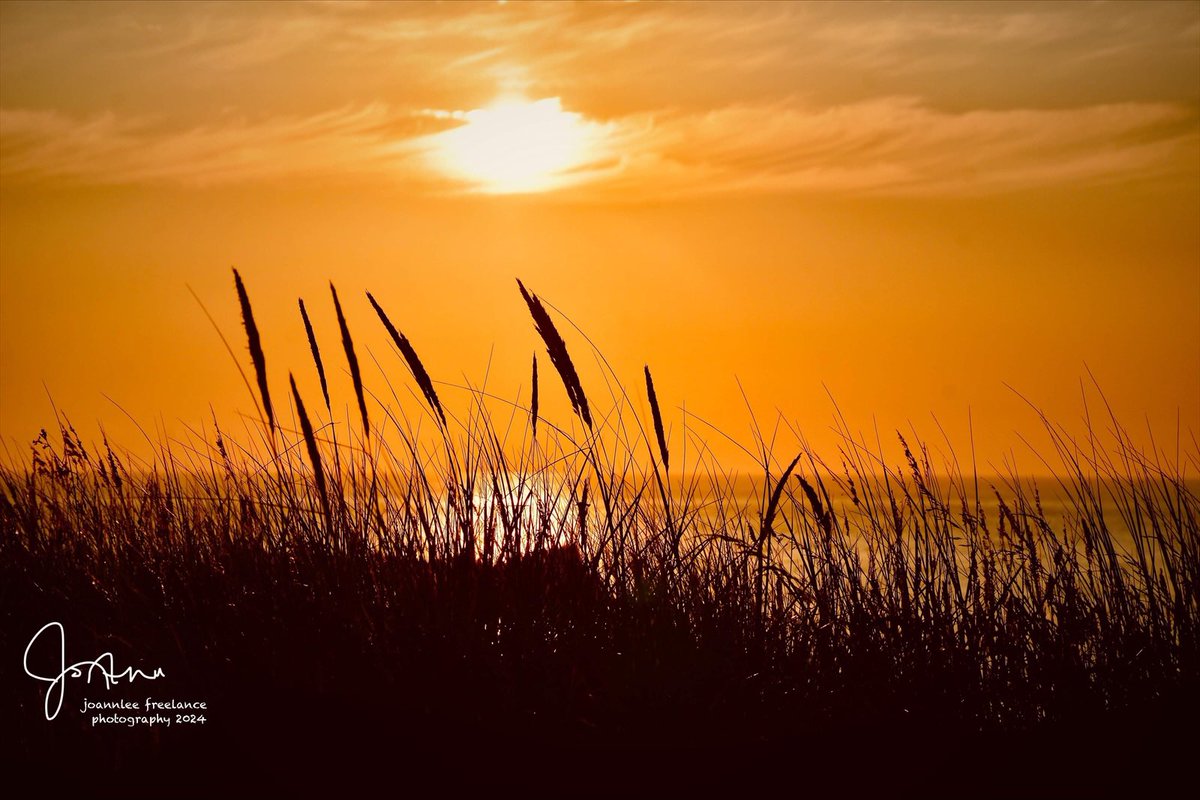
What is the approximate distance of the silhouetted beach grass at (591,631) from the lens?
8.43ft

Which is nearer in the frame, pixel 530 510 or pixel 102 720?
pixel 102 720

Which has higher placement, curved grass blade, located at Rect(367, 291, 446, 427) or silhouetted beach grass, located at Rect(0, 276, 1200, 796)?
curved grass blade, located at Rect(367, 291, 446, 427)

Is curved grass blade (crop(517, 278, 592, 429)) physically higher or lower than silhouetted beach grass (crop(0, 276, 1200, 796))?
higher

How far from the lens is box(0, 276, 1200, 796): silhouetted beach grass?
8.43ft

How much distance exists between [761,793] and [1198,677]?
1.59 metres

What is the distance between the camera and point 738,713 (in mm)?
2777

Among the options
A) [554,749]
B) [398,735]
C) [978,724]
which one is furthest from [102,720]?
[978,724]

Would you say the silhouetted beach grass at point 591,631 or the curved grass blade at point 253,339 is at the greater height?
the curved grass blade at point 253,339

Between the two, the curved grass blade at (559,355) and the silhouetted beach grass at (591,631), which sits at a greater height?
the curved grass blade at (559,355)

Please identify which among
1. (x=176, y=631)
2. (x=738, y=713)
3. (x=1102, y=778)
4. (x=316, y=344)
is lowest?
(x=1102, y=778)

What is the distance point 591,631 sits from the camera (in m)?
3.03

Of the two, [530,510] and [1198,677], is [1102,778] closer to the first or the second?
[1198,677]

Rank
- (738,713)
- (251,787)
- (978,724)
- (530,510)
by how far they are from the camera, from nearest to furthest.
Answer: (251,787) → (738,713) → (978,724) → (530,510)

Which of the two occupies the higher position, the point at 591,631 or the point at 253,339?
the point at 253,339
